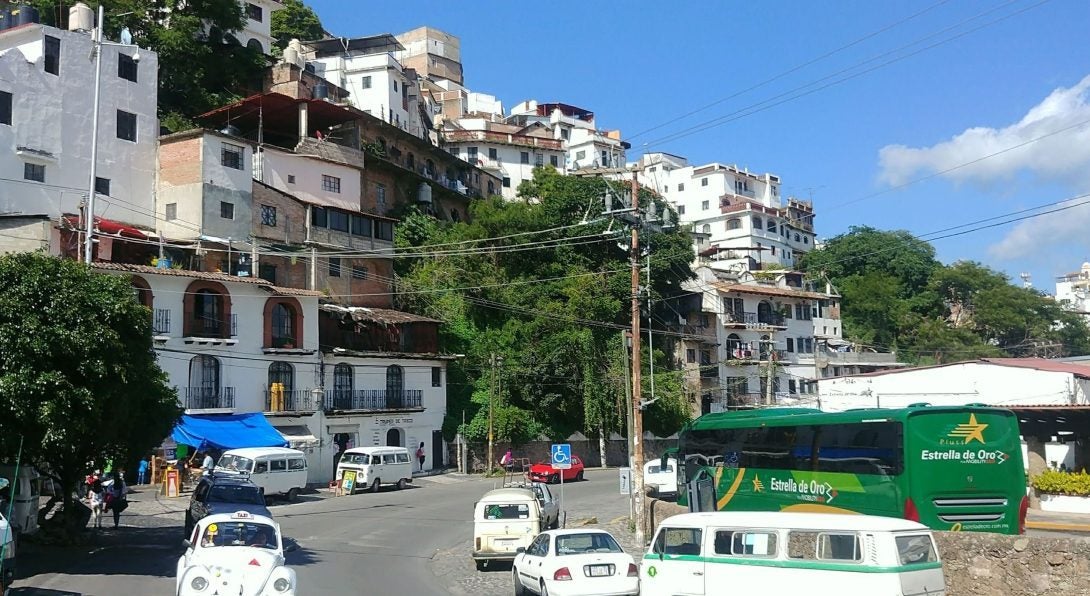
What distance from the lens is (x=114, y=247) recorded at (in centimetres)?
4288

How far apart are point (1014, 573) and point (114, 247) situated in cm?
4022

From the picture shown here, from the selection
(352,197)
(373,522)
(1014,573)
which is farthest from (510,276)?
(1014,573)

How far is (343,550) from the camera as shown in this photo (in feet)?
80.4

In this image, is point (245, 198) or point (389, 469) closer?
point (389, 469)

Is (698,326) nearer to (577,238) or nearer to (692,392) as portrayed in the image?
(692,392)

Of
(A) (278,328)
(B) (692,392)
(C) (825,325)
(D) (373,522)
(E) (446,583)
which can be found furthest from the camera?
(C) (825,325)

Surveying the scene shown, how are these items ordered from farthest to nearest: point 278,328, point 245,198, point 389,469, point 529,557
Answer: point 245,198
point 278,328
point 389,469
point 529,557

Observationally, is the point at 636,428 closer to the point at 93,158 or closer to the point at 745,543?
the point at 745,543

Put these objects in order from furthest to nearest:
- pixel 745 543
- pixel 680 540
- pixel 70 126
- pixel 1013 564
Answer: pixel 70 126
pixel 1013 564
pixel 680 540
pixel 745 543

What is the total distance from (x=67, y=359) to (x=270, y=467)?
1788 centimetres

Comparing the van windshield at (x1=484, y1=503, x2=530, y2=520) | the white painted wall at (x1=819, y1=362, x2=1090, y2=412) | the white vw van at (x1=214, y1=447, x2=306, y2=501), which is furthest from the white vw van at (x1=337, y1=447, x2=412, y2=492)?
the white painted wall at (x1=819, y1=362, x2=1090, y2=412)

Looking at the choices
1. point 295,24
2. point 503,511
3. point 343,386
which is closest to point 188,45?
point 343,386

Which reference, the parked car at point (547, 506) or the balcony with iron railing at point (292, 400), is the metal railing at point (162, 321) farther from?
the parked car at point (547, 506)

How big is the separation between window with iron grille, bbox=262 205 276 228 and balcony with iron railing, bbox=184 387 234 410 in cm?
1241
